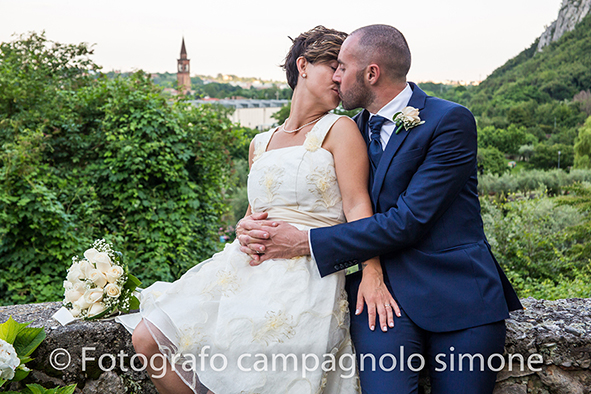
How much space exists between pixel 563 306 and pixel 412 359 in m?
1.03

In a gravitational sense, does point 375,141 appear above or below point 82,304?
above

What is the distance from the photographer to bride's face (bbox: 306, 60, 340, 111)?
7.92ft

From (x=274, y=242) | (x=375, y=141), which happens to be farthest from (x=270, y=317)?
(x=375, y=141)

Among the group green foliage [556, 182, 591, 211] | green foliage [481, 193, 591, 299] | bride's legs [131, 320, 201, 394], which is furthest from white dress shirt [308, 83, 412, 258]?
green foliage [481, 193, 591, 299]

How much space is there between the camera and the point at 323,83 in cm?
242

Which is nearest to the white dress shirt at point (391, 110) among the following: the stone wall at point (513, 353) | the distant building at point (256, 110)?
the stone wall at point (513, 353)

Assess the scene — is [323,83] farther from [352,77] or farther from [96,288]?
[96,288]

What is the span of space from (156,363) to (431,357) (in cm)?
118

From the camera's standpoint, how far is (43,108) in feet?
19.2

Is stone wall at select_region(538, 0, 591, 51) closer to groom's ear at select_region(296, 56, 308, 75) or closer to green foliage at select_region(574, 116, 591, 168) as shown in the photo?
green foliage at select_region(574, 116, 591, 168)

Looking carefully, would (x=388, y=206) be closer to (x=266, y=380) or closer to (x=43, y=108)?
(x=266, y=380)

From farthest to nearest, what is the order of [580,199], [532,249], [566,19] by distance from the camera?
[566,19] → [532,249] → [580,199]

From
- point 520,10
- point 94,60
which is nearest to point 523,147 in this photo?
point 520,10

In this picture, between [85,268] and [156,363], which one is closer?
[156,363]
